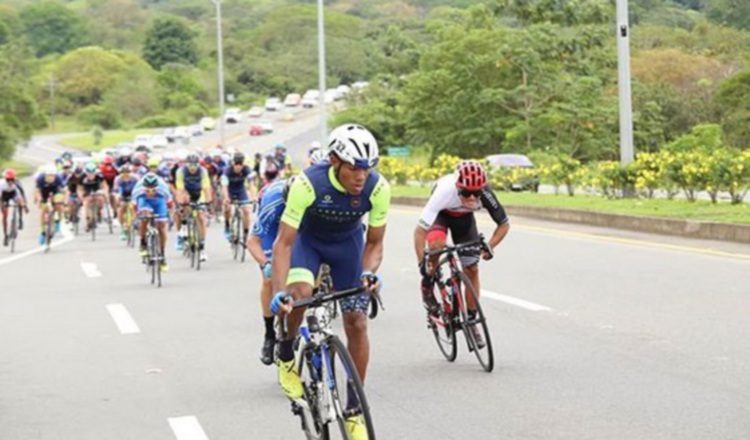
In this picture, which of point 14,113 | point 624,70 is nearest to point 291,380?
point 624,70

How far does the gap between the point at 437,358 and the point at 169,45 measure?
17177 centimetres

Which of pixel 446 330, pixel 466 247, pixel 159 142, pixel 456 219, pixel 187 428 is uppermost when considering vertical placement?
pixel 159 142

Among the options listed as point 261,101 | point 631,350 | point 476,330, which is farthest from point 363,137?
point 261,101

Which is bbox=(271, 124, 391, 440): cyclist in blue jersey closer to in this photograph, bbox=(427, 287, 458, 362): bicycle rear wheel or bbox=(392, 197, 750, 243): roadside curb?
bbox=(427, 287, 458, 362): bicycle rear wheel

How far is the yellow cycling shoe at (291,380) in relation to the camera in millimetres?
7945

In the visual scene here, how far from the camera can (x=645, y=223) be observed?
24.4 metres

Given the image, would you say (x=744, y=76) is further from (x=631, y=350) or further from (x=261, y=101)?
(x=261, y=101)

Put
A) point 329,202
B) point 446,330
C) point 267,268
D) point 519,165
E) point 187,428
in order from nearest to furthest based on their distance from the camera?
point 329,202, point 187,428, point 267,268, point 446,330, point 519,165

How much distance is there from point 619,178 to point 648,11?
3414 inches

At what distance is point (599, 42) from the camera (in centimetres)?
5997

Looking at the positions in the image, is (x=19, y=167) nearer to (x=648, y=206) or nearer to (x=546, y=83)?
(x=546, y=83)

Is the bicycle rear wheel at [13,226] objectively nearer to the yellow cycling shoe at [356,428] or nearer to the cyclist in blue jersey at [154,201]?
the cyclist in blue jersey at [154,201]

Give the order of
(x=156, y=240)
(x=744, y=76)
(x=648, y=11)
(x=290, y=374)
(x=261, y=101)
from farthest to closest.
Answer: (x=261, y=101), (x=648, y=11), (x=744, y=76), (x=156, y=240), (x=290, y=374)

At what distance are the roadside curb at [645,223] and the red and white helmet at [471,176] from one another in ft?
35.1
